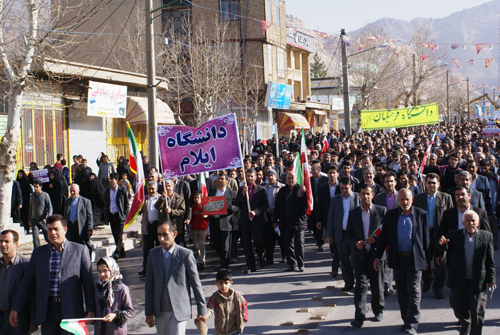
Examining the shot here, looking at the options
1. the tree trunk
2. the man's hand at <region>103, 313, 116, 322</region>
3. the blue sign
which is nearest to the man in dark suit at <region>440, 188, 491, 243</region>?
the man's hand at <region>103, 313, 116, 322</region>

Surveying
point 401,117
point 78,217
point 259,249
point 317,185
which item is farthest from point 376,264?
point 401,117

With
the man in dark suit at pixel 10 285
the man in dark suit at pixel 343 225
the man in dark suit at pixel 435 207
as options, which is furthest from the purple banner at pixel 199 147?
the man in dark suit at pixel 10 285

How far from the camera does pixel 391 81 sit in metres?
51.6

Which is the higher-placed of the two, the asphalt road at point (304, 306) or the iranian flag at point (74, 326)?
the iranian flag at point (74, 326)

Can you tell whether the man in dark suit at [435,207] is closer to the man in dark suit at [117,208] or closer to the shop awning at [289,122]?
the man in dark suit at [117,208]

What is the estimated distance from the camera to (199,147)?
8.88 m

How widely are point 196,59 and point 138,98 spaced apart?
6257 millimetres

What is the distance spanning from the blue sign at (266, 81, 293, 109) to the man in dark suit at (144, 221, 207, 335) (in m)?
29.2

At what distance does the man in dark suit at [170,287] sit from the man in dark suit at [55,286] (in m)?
0.60

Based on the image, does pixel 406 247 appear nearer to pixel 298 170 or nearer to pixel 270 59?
pixel 298 170

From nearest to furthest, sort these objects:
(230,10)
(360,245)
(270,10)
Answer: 1. (360,245)
2. (230,10)
3. (270,10)

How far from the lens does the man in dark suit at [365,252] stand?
6.53 meters

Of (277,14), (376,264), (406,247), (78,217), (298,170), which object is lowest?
(376,264)

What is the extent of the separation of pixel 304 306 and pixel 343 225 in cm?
145
